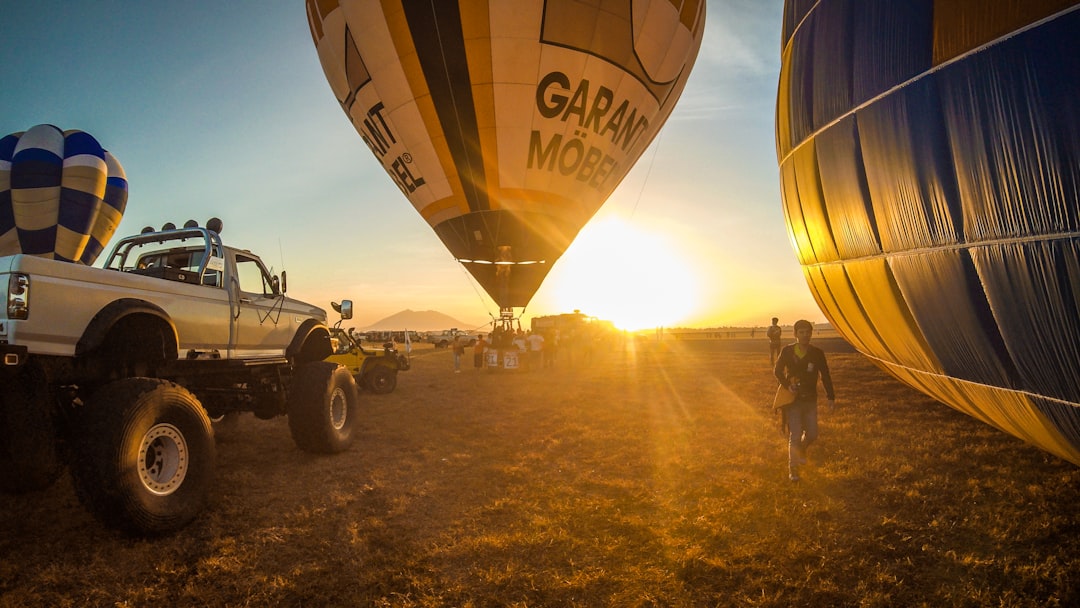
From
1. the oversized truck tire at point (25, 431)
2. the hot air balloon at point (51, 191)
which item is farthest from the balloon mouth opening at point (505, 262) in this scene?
the hot air balloon at point (51, 191)

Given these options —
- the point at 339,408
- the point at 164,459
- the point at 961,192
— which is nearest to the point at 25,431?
the point at 164,459

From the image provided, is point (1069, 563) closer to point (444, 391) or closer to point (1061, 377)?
point (1061, 377)

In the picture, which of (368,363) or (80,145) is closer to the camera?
(368,363)

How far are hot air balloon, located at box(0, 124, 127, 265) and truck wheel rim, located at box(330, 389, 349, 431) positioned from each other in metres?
19.7

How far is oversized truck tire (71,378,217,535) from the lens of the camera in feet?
11.7

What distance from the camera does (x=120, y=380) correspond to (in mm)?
3990

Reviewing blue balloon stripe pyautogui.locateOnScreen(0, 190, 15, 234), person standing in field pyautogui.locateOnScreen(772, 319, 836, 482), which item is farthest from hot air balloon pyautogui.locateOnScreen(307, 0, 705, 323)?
blue balloon stripe pyautogui.locateOnScreen(0, 190, 15, 234)

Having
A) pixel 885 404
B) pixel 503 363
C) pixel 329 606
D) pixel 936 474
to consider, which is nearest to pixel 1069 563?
pixel 936 474

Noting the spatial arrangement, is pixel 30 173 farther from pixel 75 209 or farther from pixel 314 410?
pixel 314 410

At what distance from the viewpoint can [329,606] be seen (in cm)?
304

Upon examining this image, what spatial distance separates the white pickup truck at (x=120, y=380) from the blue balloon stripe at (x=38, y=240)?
2073cm

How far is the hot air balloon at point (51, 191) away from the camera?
1938 cm

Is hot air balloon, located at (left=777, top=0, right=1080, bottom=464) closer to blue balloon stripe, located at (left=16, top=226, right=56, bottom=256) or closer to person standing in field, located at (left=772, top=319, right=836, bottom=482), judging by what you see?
person standing in field, located at (left=772, top=319, right=836, bottom=482)

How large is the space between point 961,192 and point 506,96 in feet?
34.4
